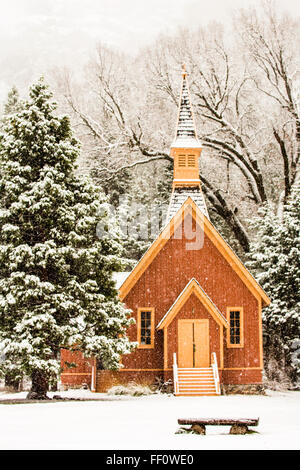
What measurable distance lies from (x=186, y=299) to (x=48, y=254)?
7.32m

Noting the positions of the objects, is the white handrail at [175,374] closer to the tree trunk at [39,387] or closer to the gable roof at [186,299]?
the gable roof at [186,299]

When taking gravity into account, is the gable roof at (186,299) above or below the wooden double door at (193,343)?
above

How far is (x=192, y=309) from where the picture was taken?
77.4 ft

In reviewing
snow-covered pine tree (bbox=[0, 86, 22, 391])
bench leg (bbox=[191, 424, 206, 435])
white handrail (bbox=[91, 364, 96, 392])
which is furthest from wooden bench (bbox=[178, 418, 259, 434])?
white handrail (bbox=[91, 364, 96, 392])

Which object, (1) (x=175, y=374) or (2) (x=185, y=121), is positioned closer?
(1) (x=175, y=374)

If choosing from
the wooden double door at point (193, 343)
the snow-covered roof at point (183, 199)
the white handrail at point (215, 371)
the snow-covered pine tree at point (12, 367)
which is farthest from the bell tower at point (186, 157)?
the white handrail at point (215, 371)

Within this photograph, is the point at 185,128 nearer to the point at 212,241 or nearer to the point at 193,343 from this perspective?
the point at 212,241

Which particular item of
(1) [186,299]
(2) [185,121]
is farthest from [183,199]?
(1) [186,299]

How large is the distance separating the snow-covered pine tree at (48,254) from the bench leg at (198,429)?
24.0ft

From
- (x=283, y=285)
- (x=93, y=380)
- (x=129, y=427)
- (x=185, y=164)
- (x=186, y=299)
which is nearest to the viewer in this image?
(x=129, y=427)

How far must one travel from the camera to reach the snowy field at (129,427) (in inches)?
366

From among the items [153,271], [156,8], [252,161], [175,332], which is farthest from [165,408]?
[156,8]

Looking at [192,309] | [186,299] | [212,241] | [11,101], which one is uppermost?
[11,101]

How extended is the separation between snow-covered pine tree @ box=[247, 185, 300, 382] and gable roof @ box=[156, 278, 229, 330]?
3.83 metres
